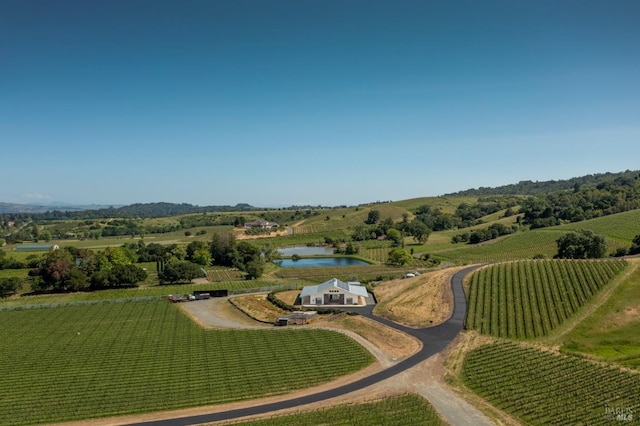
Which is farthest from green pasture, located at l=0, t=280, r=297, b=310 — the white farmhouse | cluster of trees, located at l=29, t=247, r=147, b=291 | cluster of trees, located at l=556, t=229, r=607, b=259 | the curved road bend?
cluster of trees, located at l=556, t=229, r=607, b=259

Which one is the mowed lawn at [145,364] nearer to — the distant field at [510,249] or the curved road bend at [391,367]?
the curved road bend at [391,367]

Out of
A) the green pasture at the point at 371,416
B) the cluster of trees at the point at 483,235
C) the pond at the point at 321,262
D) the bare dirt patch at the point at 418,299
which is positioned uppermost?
the cluster of trees at the point at 483,235

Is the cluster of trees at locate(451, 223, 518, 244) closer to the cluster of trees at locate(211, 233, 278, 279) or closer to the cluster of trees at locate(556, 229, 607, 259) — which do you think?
the cluster of trees at locate(556, 229, 607, 259)

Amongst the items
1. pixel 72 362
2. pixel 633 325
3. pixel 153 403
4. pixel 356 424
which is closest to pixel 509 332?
pixel 633 325

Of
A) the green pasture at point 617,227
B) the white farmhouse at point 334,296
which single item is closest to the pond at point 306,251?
the white farmhouse at point 334,296

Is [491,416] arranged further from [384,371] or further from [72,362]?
[72,362]
